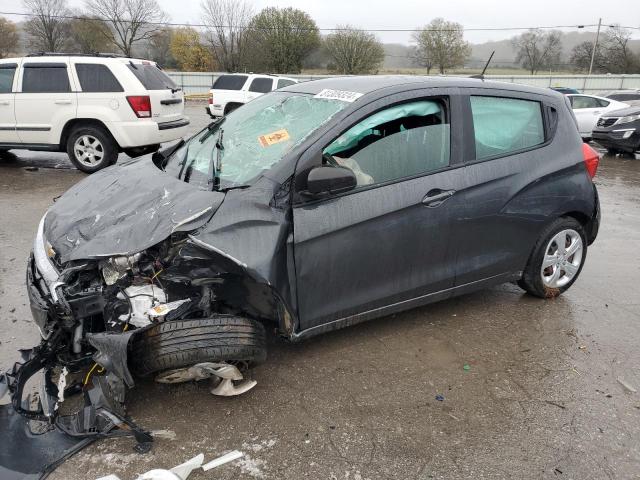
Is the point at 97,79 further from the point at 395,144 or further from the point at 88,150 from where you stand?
the point at 395,144

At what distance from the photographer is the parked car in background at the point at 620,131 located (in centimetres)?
1264

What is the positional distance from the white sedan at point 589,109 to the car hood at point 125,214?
14.9 meters

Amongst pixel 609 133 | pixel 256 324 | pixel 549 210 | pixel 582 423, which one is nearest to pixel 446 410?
pixel 582 423

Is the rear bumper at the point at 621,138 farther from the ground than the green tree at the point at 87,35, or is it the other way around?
the green tree at the point at 87,35

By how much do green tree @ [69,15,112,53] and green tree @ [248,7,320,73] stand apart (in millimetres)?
15450

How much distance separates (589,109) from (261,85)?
10.2 m

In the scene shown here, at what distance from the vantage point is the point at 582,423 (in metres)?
2.75

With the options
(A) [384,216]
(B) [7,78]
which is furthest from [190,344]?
(B) [7,78]

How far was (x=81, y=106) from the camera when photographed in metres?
8.23

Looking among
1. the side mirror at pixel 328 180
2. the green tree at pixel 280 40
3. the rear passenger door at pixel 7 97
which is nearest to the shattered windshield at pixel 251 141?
the side mirror at pixel 328 180

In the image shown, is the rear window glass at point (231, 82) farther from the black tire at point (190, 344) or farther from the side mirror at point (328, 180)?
the black tire at point (190, 344)

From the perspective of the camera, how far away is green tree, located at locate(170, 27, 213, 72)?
50812mm

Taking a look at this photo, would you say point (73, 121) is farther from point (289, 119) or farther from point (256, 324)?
point (256, 324)

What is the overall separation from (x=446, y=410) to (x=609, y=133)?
12629mm
